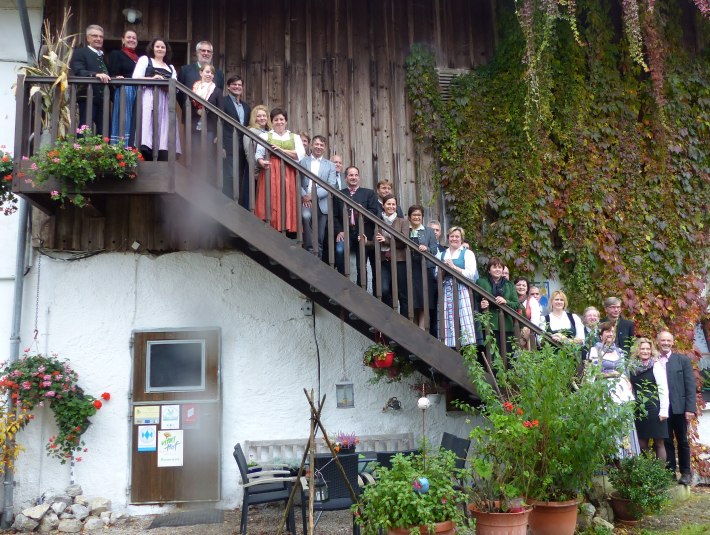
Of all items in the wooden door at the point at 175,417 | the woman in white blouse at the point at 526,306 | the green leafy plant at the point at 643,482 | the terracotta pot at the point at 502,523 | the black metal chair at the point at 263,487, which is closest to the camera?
the terracotta pot at the point at 502,523

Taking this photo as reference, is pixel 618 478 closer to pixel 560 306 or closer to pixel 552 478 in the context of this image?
pixel 552 478

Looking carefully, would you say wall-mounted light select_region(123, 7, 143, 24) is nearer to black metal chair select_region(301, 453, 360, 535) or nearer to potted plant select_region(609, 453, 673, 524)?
black metal chair select_region(301, 453, 360, 535)

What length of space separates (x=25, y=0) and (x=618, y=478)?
312 inches

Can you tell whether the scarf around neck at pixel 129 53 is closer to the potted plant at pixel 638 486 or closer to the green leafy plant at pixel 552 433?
the green leafy plant at pixel 552 433

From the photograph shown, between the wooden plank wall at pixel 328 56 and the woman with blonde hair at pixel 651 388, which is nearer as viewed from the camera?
the woman with blonde hair at pixel 651 388

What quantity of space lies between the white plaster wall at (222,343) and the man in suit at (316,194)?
1150 mm

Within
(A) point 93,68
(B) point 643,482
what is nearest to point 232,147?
(A) point 93,68

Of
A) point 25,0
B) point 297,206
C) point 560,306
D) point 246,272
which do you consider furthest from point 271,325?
point 25,0

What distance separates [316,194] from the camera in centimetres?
652

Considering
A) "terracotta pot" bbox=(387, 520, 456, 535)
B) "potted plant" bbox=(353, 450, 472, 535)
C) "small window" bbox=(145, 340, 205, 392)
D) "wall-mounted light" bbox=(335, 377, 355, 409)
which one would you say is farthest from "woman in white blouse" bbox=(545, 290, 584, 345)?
"small window" bbox=(145, 340, 205, 392)

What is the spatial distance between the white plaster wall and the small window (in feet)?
0.74

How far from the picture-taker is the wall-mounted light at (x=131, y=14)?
8.06 metres

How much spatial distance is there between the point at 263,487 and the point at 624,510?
3394 millimetres

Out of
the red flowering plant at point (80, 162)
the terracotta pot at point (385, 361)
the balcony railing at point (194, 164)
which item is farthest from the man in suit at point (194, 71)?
the terracotta pot at point (385, 361)
